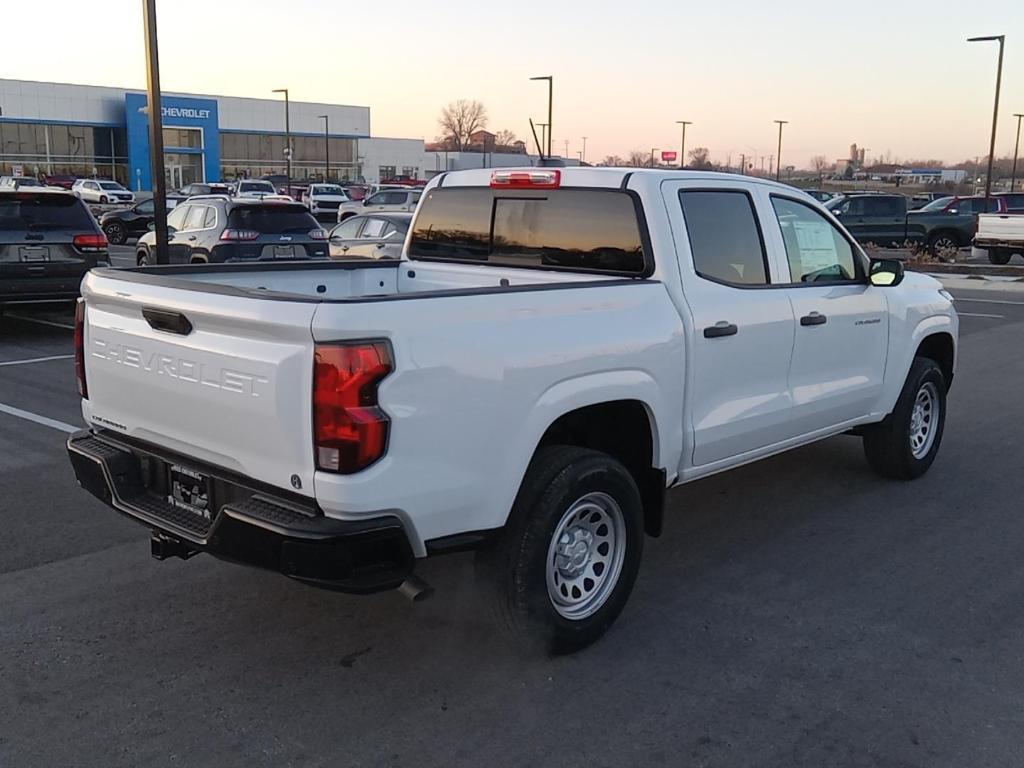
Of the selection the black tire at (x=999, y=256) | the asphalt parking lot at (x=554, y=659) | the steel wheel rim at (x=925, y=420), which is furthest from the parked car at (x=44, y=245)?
the black tire at (x=999, y=256)

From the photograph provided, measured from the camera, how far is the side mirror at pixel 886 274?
5.75m

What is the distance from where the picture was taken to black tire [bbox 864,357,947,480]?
6.40 meters

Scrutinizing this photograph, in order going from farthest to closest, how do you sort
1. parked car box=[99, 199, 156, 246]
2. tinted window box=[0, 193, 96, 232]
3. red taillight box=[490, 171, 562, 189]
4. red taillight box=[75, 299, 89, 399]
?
1. parked car box=[99, 199, 156, 246]
2. tinted window box=[0, 193, 96, 232]
3. red taillight box=[490, 171, 562, 189]
4. red taillight box=[75, 299, 89, 399]

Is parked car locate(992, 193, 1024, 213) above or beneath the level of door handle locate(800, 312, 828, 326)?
above

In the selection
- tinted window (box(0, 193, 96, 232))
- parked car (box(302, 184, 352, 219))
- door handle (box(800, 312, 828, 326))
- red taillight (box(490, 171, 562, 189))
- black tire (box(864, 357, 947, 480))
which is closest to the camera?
red taillight (box(490, 171, 562, 189))

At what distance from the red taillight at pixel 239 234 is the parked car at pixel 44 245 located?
2325 millimetres

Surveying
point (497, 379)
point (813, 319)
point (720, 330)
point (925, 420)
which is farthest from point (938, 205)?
point (497, 379)

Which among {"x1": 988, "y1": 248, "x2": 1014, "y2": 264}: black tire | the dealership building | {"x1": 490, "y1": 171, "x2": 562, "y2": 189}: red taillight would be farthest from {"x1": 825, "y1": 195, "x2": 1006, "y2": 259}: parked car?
the dealership building

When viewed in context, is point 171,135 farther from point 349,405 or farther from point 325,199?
point 349,405

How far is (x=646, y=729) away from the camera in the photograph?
3.53 meters

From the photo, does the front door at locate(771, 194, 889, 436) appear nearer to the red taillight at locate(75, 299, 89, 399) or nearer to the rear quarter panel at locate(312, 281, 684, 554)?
the rear quarter panel at locate(312, 281, 684, 554)

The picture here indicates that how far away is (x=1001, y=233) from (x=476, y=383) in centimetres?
2292

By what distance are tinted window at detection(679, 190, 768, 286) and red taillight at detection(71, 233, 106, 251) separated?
32.3 feet

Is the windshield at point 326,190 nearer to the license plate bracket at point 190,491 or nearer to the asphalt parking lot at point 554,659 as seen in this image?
the asphalt parking lot at point 554,659
